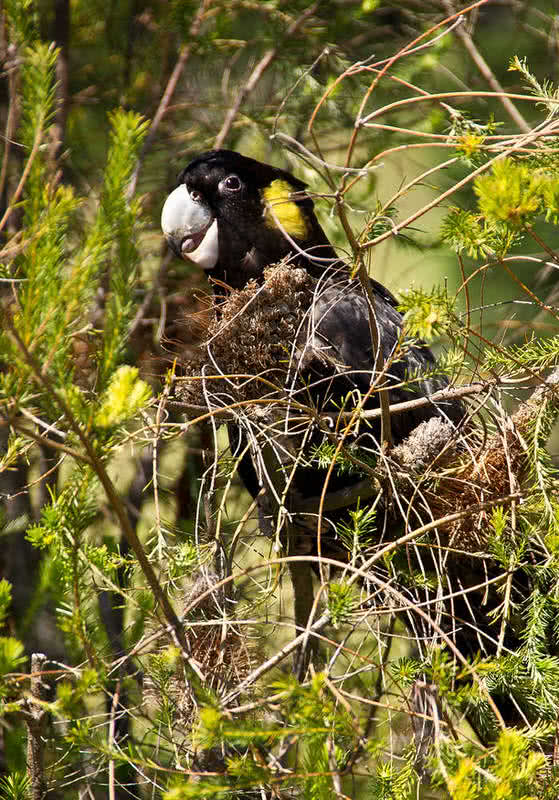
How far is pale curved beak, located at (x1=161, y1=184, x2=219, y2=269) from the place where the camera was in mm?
2205

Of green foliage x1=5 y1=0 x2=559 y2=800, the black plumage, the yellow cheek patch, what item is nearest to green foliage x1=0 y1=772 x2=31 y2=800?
green foliage x1=5 y1=0 x2=559 y2=800

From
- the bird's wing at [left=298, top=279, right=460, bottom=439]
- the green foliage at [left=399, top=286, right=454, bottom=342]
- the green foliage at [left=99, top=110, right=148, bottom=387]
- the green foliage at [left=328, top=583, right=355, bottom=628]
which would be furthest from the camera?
the bird's wing at [left=298, top=279, right=460, bottom=439]

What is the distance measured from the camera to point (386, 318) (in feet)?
7.09

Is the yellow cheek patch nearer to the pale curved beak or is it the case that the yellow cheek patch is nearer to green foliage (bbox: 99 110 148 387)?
the pale curved beak

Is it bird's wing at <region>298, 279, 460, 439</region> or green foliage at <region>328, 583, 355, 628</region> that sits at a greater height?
green foliage at <region>328, 583, 355, 628</region>

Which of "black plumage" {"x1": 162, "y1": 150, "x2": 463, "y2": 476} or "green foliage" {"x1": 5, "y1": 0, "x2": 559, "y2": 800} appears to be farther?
"black plumage" {"x1": 162, "y1": 150, "x2": 463, "y2": 476}

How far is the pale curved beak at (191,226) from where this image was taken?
7.23ft

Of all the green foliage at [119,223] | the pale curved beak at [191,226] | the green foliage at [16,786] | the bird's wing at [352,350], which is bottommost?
the green foliage at [16,786]

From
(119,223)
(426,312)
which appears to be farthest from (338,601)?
(119,223)

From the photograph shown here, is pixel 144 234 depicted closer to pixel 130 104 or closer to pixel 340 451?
pixel 130 104

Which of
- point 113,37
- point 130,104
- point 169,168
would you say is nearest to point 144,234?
point 169,168

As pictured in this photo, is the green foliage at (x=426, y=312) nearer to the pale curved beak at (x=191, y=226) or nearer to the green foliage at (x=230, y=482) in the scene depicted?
the green foliage at (x=230, y=482)

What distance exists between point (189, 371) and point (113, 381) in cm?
80

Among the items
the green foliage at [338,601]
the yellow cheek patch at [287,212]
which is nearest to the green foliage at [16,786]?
the green foliage at [338,601]
